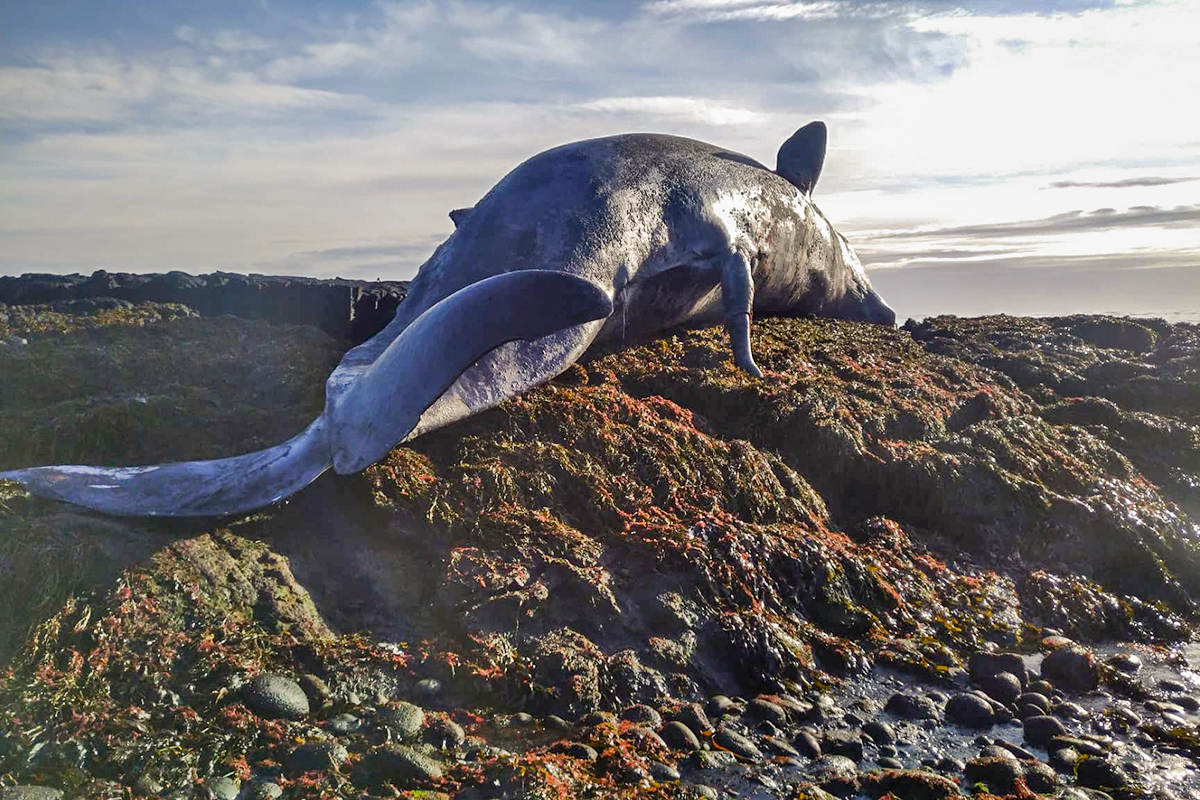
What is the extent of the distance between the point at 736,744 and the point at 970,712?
1398 millimetres

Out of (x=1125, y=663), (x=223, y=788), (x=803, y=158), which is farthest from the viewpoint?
(x=803, y=158)

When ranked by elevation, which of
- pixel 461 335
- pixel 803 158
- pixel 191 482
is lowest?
pixel 191 482

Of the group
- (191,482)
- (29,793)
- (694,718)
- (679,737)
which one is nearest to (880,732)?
(694,718)

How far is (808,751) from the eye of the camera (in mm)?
4090

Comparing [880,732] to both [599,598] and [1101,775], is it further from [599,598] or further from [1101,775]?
[599,598]

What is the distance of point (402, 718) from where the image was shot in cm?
388

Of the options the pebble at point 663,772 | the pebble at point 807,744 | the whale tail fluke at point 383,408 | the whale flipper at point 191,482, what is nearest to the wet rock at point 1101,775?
the pebble at point 807,744

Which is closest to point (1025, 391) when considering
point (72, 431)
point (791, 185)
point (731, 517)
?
point (791, 185)

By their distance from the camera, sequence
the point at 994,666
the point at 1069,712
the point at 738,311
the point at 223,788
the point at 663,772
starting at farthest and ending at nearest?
the point at 738,311 → the point at 994,666 → the point at 1069,712 → the point at 663,772 → the point at 223,788

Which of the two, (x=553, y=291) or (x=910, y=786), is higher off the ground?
(x=553, y=291)

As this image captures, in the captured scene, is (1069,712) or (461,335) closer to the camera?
(461,335)

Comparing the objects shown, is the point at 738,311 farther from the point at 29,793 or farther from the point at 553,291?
the point at 29,793

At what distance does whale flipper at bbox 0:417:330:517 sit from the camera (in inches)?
179

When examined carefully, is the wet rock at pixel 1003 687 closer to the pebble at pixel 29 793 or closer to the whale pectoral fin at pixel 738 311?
the whale pectoral fin at pixel 738 311
